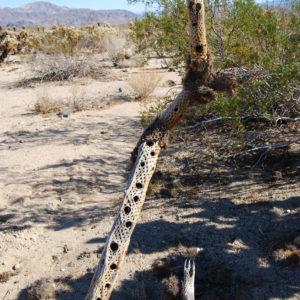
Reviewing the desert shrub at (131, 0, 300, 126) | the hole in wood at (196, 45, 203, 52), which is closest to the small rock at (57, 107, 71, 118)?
the desert shrub at (131, 0, 300, 126)

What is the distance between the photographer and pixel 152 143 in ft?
11.0

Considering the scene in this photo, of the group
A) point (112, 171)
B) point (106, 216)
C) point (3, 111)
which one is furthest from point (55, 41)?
point (106, 216)

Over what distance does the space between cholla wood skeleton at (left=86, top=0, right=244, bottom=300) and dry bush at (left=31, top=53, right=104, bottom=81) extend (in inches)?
553

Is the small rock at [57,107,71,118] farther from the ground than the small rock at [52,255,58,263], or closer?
farther from the ground

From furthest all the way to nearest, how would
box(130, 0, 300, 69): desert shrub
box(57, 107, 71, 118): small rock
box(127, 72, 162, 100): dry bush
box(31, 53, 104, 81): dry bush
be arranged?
1. box(31, 53, 104, 81): dry bush
2. box(127, 72, 162, 100): dry bush
3. box(57, 107, 71, 118): small rock
4. box(130, 0, 300, 69): desert shrub

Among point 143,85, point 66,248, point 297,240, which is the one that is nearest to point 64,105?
point 143,85

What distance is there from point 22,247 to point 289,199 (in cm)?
429

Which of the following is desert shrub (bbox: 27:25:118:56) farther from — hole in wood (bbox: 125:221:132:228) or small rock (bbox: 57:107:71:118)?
hole in wood (bbox: 125:221:132:228)

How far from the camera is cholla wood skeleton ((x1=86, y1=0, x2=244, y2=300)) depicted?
3.06 meters

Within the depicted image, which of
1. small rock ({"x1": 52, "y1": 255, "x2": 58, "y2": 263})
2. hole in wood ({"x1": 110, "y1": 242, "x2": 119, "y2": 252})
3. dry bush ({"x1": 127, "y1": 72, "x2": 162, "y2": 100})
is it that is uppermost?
dry bush ({"x1": 127, "y1": 72, "x2": 162, "y2": 100})

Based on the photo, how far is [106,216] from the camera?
236 inches

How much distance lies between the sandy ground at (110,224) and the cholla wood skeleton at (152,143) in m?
1.45

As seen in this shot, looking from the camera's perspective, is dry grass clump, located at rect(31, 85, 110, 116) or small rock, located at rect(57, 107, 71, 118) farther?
dry grass clump, located at rect(31, 85, 110, 116)

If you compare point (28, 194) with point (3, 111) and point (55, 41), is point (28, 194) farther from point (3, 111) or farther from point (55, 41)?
point (55, 41)
